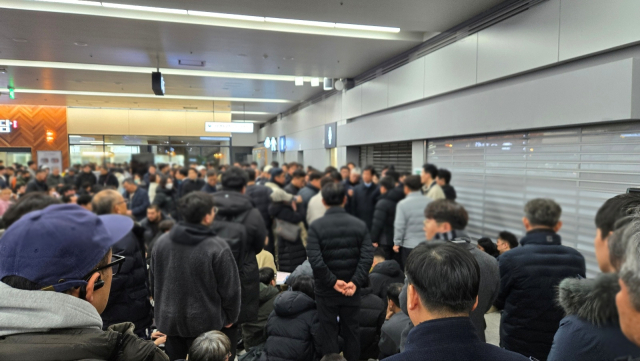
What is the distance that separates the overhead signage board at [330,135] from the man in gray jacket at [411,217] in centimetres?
696

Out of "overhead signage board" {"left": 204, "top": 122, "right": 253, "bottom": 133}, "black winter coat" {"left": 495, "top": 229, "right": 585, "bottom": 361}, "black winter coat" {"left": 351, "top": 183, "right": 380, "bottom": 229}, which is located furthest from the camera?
"overhead signage board" {"left": 204, "top": 122, "right": 253, "bottom": 133}

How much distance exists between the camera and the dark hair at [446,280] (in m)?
1.12

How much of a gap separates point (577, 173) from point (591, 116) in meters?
0.77

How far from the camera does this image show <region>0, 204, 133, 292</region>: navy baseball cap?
0.94 m

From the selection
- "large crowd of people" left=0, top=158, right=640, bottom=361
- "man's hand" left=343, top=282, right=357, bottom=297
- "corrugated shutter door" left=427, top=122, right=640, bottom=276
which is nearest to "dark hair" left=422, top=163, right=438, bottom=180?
"large crowd of people" left=0, top=158, right=640, bottom=361

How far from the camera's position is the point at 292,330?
2869 millimetres

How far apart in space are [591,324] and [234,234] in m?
2.61

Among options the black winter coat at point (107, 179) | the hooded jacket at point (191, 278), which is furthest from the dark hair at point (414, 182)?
the black winter coat at point (107, 179)

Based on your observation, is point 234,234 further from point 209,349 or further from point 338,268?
point 209,349

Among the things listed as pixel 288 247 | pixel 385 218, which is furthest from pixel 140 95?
pixel 385 218

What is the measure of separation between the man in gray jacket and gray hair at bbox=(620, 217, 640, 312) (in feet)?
11.9

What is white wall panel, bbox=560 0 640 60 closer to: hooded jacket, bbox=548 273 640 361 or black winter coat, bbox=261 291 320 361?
hooded jacket, bbox=548 273 640 361

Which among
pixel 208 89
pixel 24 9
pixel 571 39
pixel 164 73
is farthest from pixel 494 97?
pixel 208 89

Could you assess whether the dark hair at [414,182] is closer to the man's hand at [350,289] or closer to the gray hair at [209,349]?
the man's hand at [350,289]
